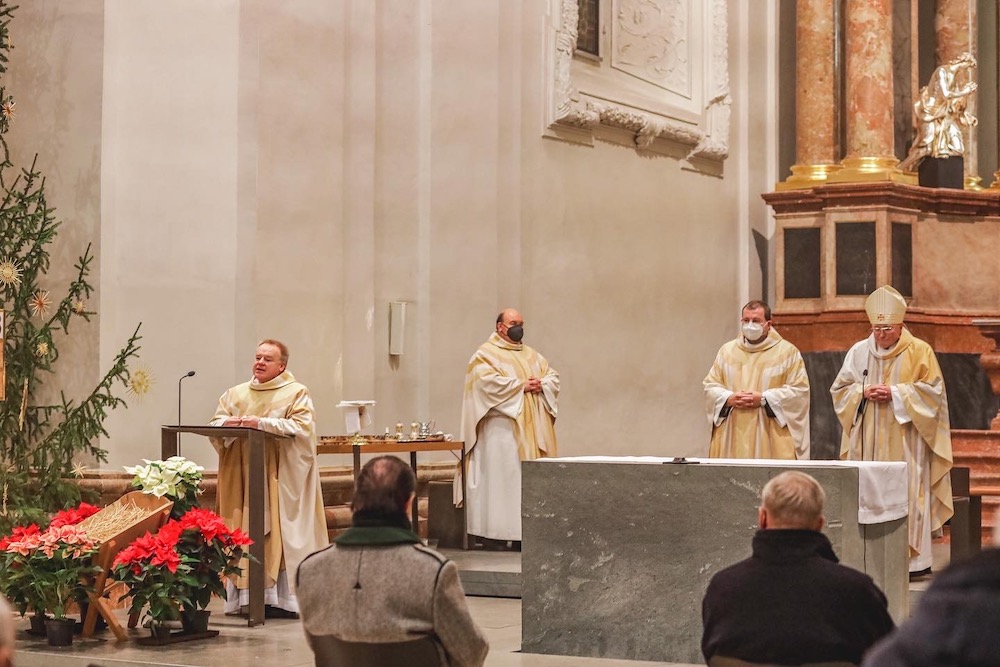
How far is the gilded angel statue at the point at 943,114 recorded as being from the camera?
50.0ft

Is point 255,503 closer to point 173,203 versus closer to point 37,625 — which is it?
point 37,625

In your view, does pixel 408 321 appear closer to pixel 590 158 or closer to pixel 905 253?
pixel 590 158

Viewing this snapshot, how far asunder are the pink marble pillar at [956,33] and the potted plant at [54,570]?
37.8ft

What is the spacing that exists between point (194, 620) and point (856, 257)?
8387 millimetres

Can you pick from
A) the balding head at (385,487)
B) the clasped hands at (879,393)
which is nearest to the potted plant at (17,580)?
the balding head at (385,487)

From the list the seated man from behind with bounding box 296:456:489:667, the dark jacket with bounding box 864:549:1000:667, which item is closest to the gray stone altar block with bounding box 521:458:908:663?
the seated man from behind with bounding box 296:456:489:667

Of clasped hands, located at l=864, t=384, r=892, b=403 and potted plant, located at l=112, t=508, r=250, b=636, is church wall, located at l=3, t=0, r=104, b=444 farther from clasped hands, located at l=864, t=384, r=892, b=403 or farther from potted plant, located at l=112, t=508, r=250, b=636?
clasped hands, located at l=864, t=384, r=892, b=403

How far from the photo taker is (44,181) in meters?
10.2

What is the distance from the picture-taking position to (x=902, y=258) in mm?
14547

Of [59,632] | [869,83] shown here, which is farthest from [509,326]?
[869,83]

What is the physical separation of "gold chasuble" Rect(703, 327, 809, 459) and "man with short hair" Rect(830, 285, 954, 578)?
0.36 metres

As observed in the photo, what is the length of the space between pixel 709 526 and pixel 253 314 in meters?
4.50

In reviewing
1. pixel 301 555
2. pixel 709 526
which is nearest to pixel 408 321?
pixel 301 555

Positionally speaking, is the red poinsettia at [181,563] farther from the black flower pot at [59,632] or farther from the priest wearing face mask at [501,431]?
the priest wearing face mask at [501,431]
